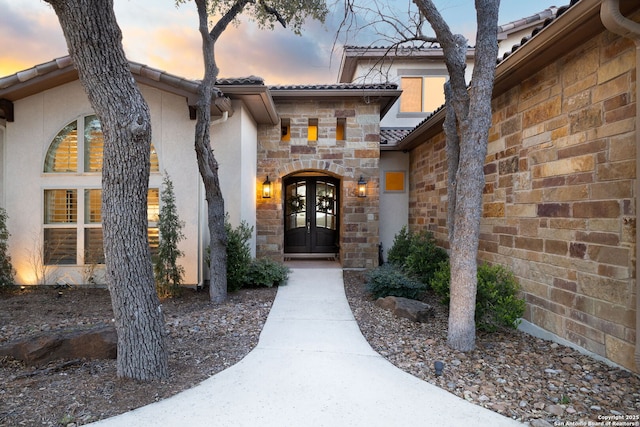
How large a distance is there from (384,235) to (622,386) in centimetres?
603

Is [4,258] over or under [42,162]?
under

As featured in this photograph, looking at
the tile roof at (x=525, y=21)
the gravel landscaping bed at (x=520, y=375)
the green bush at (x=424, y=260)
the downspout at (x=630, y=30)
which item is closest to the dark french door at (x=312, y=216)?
the green bush at (x=424, y=260)

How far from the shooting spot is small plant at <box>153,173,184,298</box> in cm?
525

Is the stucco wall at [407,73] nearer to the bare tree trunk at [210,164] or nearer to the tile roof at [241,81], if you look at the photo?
the tile roof at [241,81]

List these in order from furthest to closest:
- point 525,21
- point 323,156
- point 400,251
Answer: point 525,21 < point 323,156 < point 400,251

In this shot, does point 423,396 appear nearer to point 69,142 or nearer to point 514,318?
point 514,318

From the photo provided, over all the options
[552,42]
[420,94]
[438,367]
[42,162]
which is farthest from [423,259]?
[42,162]

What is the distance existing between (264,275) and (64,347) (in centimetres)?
315

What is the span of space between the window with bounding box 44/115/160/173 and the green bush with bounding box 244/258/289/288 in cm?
255

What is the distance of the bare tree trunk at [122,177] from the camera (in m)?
2.54

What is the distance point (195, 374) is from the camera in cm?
285

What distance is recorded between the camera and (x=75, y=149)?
600 centimetres

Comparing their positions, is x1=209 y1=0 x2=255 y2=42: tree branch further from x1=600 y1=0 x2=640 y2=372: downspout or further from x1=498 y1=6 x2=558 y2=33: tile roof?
x1=498 y1=6 x2=558 y2=33: tile roof

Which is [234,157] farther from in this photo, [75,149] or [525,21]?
[525,21]
